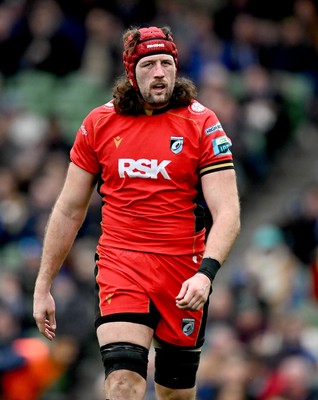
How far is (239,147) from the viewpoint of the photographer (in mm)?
16734

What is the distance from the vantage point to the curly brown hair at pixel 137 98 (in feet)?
25.7

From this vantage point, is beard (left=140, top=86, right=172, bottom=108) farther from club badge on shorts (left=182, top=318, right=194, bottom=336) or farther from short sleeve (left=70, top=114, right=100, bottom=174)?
club badge on shorts (left=182, top=318, right=194, bottom=336)

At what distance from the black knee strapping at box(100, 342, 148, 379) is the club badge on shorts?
0.41 m

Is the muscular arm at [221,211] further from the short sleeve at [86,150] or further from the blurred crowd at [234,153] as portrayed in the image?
the blurred crowd at [234,153]

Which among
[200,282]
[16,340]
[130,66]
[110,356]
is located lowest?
[16,340]

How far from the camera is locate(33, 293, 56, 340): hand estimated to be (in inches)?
314

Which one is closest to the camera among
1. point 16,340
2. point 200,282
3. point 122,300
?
point 200,282

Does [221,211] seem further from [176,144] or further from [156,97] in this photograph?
[156,97]

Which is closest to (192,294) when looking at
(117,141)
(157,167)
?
(157,167)

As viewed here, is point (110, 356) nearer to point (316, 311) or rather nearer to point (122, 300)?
point (122, 300)

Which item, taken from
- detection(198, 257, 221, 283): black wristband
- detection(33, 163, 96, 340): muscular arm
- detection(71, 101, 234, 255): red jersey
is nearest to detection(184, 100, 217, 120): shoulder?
detection(71, 101, 234, 255): red jersey

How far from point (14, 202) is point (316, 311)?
4135 mm

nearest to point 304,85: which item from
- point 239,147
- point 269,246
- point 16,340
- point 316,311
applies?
point 239,147

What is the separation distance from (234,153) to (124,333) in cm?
929
